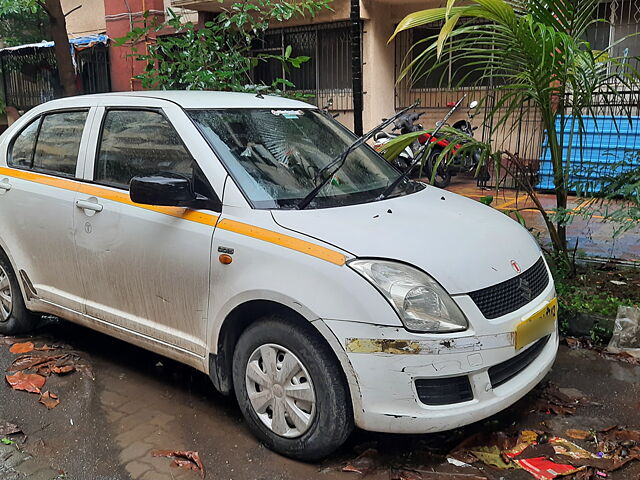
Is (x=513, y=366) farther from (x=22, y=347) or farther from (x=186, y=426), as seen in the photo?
(x=22, y=347)

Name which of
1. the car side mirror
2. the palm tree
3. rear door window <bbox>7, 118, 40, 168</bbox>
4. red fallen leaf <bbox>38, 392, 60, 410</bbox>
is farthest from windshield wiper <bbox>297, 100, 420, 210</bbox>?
rear door window <bbox>7, 118, 40, 168</bbox>

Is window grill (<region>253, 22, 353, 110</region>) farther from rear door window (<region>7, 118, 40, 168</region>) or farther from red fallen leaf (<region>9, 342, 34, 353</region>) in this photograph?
red fallen leaf (<region>9, 342, 34, 353</region>)

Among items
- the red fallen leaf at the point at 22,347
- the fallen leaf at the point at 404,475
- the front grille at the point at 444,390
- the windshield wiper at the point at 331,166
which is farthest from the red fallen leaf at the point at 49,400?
the front grille at the point at 444,390

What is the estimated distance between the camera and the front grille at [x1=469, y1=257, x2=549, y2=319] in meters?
2.83

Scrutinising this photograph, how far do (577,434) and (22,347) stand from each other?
3719 mm

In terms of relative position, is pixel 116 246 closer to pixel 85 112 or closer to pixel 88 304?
pixel 88 304

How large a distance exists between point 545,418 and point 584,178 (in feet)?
6.78

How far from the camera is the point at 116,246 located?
361 cm

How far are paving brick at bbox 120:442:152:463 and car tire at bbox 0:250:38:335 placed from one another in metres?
1.84

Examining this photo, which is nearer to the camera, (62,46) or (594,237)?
(594,237)

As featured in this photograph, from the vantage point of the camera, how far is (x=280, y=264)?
9.46 feet

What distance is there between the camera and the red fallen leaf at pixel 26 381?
3875 mm

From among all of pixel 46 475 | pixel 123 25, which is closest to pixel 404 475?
pixel 46 475

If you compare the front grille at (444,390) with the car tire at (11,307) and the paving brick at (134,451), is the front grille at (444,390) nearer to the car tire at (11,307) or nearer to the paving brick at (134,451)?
the paving brick at (134,451)
